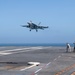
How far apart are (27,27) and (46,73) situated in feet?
268

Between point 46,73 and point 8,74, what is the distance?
310cm

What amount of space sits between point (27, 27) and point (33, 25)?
218 cm

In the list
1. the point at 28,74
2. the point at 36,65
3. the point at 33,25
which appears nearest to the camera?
the point at 28,74

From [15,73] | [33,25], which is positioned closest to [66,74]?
[15,73]

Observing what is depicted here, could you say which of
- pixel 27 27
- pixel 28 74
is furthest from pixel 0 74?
pixel 27 27

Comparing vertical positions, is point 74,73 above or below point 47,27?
below

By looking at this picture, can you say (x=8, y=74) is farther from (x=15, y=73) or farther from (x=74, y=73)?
(x=74, y=73)

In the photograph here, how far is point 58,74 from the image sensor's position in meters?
24.2

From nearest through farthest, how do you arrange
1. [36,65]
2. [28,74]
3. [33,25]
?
1. [28,74]
2. [36,65]
3. [33,25]

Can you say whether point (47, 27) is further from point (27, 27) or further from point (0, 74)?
point (0, 74)

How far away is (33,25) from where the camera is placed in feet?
349

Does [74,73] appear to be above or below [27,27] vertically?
below

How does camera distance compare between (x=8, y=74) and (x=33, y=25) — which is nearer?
(x=8, y=74)

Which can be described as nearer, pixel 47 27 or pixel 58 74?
pixel 58 74
